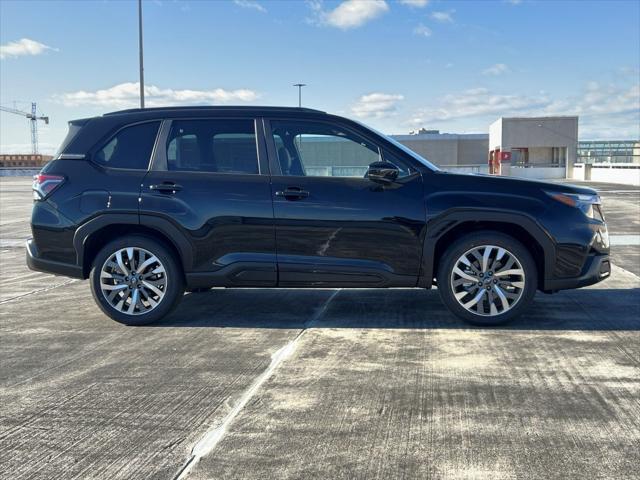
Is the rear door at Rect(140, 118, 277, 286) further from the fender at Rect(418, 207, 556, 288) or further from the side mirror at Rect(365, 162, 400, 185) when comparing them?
the fender at Rect(418, 207, 556, 288)

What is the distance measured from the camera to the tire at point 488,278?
539 cm

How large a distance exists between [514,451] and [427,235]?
256 cm

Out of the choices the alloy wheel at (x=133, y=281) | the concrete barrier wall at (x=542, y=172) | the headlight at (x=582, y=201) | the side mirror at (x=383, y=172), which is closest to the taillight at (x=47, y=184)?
the alloy wheel at (x=133, y=281)

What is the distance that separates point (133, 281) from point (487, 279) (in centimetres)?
323

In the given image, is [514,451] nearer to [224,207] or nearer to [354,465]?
[354,465]

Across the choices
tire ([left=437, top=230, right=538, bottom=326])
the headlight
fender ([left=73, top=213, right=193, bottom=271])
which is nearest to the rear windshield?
fender ([left=73, top=213, right=193, bottom=271])

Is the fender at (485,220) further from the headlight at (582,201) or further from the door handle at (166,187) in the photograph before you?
the door handle at (166,187)

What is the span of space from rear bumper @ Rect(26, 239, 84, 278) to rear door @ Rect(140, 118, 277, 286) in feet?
2.67

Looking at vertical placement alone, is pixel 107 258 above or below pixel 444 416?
above

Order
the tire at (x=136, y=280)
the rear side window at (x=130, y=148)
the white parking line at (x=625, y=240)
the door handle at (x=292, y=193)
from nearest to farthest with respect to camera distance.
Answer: the door handle at (x=292, y=193)
the tire at (x=136, y=280)
the rear side window at (x=130, y=148)
the white parking line at (x=625, y=240)

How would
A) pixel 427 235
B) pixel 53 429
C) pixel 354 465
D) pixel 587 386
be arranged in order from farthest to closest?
pixel 427 235 → pixel 587 386 → pixel 53 429 → pixel 354 465

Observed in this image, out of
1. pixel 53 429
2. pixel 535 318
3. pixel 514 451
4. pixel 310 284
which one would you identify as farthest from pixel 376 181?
pixel 53 429

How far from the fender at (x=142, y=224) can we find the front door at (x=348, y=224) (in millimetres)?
861

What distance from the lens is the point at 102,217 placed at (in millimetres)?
5574
